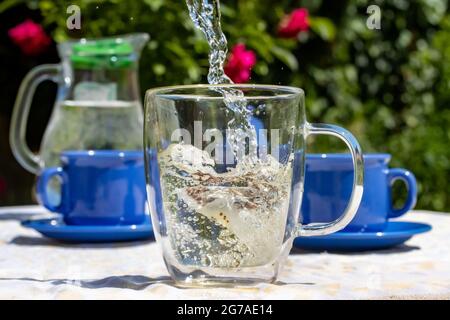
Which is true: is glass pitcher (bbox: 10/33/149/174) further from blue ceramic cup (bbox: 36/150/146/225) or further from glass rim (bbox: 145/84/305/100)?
glass rim (bbox: 145/84/305/100)

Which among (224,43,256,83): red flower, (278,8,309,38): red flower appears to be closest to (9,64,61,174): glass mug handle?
(224,43,256,83): red flower

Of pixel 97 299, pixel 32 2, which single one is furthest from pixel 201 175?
pixel 32 2

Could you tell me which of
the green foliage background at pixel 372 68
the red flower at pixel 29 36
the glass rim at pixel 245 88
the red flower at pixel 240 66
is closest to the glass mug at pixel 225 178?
the glass rim at pixel 245 88

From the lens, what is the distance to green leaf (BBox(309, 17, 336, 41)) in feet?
10.0

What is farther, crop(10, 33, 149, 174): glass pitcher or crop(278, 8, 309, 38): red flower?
crop(278, 8, 309, 38): red flower

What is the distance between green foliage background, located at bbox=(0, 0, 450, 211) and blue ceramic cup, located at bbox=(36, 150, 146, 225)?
1251 millimetres

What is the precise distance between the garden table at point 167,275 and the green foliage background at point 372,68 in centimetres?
138

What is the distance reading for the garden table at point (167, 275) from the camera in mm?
908

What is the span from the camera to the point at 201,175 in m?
0.92

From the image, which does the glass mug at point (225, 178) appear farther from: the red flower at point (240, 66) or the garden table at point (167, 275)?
the red flower at point (240, 66)

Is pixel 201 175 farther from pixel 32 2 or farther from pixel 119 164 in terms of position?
pixel 32 2

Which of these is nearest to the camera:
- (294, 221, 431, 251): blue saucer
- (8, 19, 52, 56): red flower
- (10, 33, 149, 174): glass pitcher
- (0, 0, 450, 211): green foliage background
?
(294, 221, 431, 251): blue saucer

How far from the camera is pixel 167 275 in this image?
1039 millimetres

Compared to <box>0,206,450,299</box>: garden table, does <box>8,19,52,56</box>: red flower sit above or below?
above
